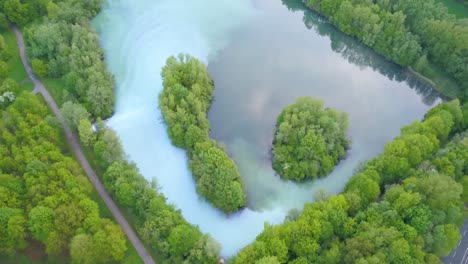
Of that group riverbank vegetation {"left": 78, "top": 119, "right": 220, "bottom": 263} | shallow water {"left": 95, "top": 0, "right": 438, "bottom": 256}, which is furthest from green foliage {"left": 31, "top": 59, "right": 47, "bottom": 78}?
riverbank vegetation {"left": 78, "top": 119, "right": 220, "bottom": 263}

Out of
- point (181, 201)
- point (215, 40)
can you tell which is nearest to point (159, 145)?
point (181, 201)

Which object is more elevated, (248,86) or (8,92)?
(248,86)

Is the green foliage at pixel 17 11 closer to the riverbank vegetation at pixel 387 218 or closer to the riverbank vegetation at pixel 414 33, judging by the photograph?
the riverbank vegetation at pixel 414 33

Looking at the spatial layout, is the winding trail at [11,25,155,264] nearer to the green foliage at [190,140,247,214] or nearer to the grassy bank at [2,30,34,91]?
the grassy bank at [2,30,34,91]

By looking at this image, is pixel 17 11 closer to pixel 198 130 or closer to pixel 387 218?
pixel 198 130

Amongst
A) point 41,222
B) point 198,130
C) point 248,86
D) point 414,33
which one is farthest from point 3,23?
point 414,33

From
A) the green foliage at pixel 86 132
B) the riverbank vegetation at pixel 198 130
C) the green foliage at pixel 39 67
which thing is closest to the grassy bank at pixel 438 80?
the riverbank vegetation at pixel 198 130
